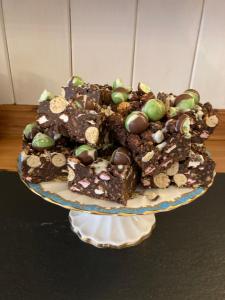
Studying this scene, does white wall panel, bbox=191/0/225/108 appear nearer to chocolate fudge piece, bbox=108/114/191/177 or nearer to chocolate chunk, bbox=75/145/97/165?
chocolate fudge piece, bbox=108/114/191/177

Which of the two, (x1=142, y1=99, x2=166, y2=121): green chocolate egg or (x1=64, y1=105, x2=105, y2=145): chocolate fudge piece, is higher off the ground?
(x1=142, y1=99, x2=166, y2=121): green chocolate egg

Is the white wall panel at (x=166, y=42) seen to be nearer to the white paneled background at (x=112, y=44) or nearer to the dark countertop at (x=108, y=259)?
the white paneled background at (x=112, y=44)

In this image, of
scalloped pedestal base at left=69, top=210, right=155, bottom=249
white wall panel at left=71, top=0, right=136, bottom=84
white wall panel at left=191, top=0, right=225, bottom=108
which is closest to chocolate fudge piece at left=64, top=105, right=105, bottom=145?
scalloped pedestal base at left=69, top=210, right=155, bottom=249

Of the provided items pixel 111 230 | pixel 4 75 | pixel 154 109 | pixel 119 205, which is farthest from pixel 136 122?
pixel 4 75

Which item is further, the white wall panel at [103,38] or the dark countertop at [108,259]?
the white wall panel at [103,38]

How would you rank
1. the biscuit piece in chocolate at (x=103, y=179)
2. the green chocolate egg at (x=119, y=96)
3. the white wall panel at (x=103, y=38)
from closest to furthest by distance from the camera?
1. the biscuit piece in chocolate at (x=103, y=179)
2. the green chocolate egg at (x=119, y=96)
3. the white wall panel at (x=103, y=38)

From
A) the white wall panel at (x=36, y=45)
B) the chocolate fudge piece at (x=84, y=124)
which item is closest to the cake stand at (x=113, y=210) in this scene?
the chocolate fudge piece at (x=84, y=124)

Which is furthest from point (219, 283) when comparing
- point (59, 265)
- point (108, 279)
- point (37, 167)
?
point (37, 167)

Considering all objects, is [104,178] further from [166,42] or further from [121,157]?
[166,42]
